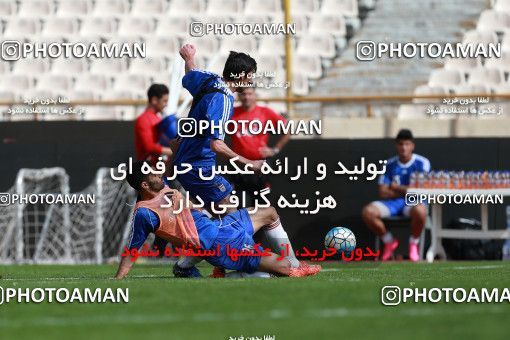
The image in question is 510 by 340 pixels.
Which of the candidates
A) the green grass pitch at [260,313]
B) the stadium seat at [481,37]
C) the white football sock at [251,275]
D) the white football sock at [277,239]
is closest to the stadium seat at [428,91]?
the stadium seat at [481,37]

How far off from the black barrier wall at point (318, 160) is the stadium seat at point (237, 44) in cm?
406

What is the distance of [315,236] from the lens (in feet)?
52.4

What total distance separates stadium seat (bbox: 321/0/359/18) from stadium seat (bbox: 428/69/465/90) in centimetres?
273

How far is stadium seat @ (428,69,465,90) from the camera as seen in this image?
18.3 metres

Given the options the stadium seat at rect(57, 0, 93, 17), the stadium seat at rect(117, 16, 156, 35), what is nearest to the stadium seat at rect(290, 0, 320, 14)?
the stadium seat at rect(117, 16, 156, 35)

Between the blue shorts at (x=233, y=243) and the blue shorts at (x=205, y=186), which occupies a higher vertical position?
the blue shorts at (x=205, y=186)

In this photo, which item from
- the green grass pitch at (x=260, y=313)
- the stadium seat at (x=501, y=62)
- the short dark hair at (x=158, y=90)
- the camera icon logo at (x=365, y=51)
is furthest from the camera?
the camera icon logo at (x=365, y=51)

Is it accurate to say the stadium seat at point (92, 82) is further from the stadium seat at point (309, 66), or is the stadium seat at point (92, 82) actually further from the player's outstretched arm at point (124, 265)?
the player's outstretched arm at point (124, 265)

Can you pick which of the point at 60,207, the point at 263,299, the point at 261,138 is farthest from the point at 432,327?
the point at 60,207

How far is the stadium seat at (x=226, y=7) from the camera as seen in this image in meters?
20.9

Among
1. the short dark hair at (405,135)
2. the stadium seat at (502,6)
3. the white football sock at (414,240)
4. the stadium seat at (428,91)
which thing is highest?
the stadium seat at (502,6)

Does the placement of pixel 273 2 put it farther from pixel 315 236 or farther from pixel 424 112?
pixel 315 236

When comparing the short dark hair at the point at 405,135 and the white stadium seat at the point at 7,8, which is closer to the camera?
the short dark hair at the point at 405,135

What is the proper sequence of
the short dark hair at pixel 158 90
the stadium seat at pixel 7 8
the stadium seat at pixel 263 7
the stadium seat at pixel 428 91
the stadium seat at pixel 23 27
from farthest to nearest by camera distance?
the stadium seat at pixel 7 8 → the stadium seat at pixel 23 27 → the stadium seat at pixel 263 7 → the stadium seat at pixel 428 91 → the short dark hair at pixel 158 90
